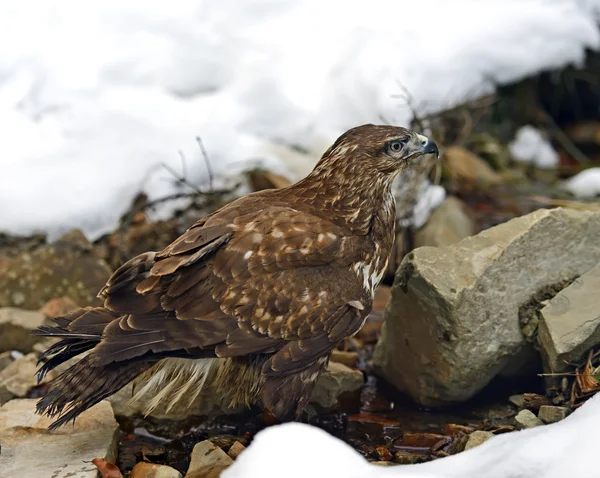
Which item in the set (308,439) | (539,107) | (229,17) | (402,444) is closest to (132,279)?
(308,439)

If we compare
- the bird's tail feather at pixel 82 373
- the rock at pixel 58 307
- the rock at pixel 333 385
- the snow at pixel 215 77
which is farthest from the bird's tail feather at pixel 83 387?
the snow at pixel 215 77

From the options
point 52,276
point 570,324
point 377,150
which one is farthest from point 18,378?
point 570,324

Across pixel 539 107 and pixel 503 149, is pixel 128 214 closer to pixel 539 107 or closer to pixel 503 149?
pixel 503 149

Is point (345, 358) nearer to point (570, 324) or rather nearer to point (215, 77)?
point (570, 324)

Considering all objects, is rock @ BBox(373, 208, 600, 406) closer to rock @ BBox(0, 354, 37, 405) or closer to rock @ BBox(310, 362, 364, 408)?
rock @ BBox(310, 362, 364, 408)

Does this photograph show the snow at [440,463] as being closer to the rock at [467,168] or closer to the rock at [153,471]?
the rock at [153,471]

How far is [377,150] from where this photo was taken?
4.32 meters

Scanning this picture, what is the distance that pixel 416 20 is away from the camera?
8438 millimetres

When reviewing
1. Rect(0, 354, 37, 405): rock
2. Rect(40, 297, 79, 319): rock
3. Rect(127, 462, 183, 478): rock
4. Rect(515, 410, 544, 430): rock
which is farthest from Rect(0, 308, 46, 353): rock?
Rect(515, 410, 544, 430): rock

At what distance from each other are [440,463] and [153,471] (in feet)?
4.35

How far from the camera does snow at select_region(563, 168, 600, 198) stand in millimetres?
7582

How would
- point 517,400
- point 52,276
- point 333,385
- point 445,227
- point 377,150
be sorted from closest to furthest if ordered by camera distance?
point 377,150
point 517,400
point 333,385
point 52,276
point 445,227

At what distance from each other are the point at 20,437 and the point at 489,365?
2377 millimetres

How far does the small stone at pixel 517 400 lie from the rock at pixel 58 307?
284cm
